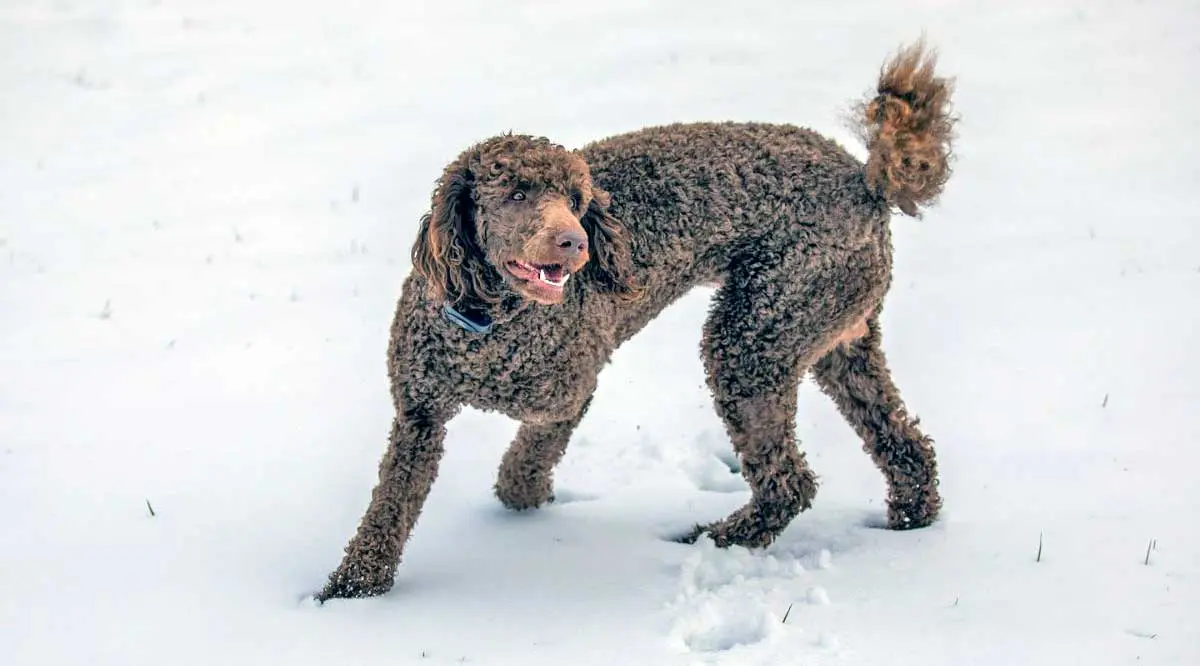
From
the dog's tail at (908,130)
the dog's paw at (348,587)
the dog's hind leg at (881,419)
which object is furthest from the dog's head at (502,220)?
the dog's hind leg at (881,419)

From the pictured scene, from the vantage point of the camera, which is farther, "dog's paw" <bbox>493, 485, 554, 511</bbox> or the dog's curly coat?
"dog's paw" <bbox>493, 485, 554, 511</bbox>

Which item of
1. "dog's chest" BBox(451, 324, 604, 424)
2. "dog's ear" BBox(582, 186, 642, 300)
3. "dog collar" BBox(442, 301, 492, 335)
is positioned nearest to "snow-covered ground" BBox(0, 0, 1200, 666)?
"dog's chest" BBox(451, 324, 604, 424)

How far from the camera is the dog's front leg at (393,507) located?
4.03 meters

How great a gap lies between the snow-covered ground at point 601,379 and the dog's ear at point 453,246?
44.1 inches

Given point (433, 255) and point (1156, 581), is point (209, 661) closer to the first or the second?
point (433, 255)

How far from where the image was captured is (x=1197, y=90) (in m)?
10.5

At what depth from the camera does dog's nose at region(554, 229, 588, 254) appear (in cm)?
362

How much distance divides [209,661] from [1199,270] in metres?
6.32

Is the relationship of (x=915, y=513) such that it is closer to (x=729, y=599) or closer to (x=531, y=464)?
(x=729, y=599)

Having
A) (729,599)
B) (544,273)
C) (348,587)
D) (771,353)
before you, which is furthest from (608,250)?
(348,587)

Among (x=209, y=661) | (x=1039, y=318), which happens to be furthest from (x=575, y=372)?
(x=1039, y=318)

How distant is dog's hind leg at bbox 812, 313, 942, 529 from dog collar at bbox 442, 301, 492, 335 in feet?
5.34

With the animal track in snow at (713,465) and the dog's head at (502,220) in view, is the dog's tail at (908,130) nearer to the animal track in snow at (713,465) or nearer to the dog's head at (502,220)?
the dog's head at (502,220)

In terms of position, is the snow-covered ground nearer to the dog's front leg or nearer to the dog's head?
the dog's front leg
